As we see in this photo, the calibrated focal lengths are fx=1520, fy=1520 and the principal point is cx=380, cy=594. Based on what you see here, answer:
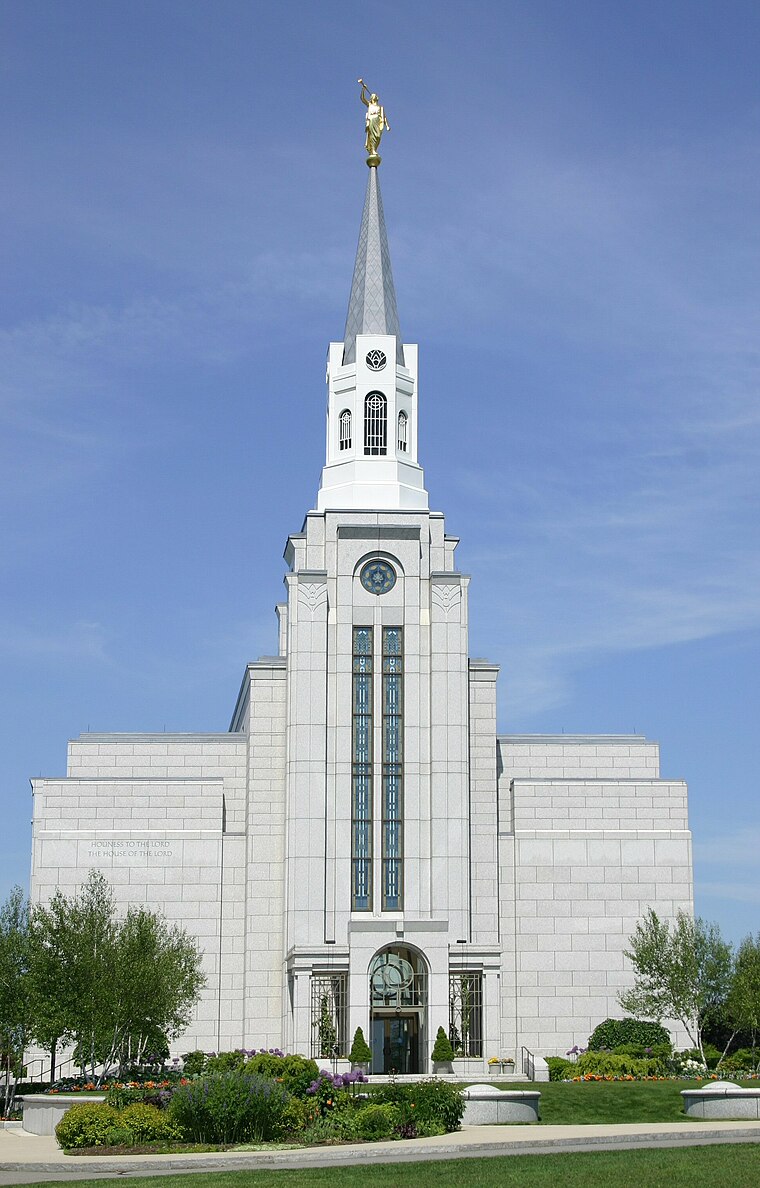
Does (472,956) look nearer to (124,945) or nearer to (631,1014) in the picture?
(631,1014)

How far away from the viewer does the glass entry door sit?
2527 inches

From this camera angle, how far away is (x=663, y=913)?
2766 inches

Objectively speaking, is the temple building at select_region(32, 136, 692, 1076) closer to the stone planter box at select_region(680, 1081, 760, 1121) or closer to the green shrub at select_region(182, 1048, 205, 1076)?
the green shrub at select_region(182, 1048, 205, 1076)

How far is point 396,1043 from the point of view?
6456 cm

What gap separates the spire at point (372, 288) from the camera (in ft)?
245

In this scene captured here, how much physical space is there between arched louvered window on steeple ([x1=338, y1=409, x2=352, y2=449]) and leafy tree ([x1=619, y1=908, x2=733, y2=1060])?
27.0 meters

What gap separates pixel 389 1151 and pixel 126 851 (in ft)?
134

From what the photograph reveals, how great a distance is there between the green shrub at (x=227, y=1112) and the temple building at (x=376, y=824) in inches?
1216

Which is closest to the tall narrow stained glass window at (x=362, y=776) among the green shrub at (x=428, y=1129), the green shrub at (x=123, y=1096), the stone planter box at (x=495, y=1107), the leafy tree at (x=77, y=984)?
the leafy tree at (x=77, y=984)

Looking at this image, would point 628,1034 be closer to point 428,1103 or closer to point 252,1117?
point 428,1103

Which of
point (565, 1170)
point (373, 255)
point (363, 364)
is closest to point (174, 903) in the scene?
point (363, 364)

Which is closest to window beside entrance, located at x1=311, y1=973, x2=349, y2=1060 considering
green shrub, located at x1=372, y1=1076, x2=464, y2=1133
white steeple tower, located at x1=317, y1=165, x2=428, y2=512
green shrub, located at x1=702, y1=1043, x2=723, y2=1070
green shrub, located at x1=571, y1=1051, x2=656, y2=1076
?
green shrub, located at x1=571, y1=1051, x2=656, y2=1076

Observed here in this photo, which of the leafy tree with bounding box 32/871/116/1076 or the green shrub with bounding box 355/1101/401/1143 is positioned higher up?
the leafy tree with bounding box 32/871/116/1076

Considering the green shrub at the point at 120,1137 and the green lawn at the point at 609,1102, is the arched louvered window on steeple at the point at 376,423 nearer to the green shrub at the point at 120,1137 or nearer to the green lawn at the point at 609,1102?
the green lawn at the point at 609,1102
